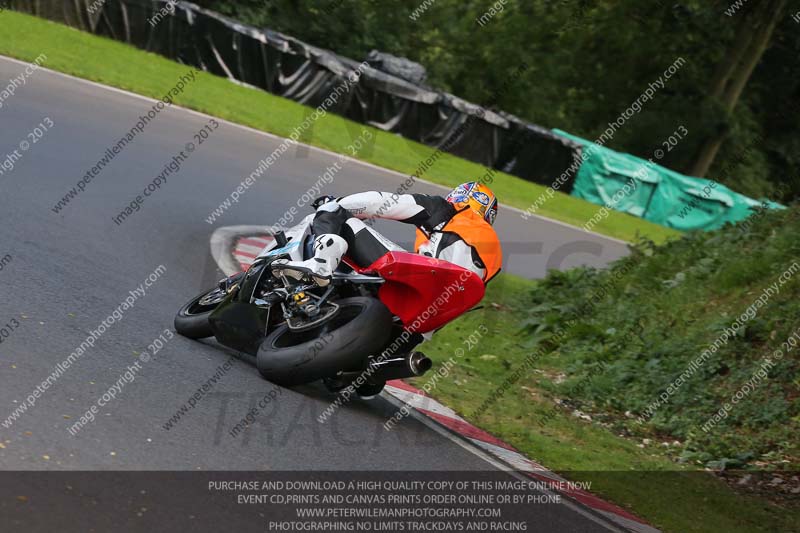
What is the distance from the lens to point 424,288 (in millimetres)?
6699

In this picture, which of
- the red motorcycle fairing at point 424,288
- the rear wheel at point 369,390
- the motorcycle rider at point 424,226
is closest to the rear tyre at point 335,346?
the red motorcycle fairing at point 424,288

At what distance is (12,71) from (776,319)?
12835mm

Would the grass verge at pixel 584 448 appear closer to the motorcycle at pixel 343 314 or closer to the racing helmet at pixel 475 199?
the motorcycle at pixel 343 314

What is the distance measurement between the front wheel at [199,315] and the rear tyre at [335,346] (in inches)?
A: 33.2

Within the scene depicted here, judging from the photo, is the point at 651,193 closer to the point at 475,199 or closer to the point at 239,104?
the point at 239,104

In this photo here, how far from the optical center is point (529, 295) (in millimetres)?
14914

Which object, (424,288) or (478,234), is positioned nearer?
(424,288)

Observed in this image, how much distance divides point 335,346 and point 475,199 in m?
1.40

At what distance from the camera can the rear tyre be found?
6598 millimetres

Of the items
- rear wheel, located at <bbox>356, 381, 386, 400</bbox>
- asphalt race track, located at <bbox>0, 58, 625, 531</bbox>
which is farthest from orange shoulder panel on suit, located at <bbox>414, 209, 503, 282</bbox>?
asphalt race track, located at <bbox>0, 58, 625, 531</bbox>

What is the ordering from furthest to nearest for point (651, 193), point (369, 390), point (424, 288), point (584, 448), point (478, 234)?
point (651, 193) < point (584, 448) < point (369, 390) < point (478, 234) < point (424, 288)

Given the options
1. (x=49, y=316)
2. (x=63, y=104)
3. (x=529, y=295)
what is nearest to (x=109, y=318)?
(x=49, y=316)

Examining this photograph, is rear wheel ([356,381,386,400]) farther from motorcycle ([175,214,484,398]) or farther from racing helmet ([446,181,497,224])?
racing helmet ([446,181,497,224])

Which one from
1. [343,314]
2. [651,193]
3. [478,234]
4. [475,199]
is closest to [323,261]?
[343,314]
